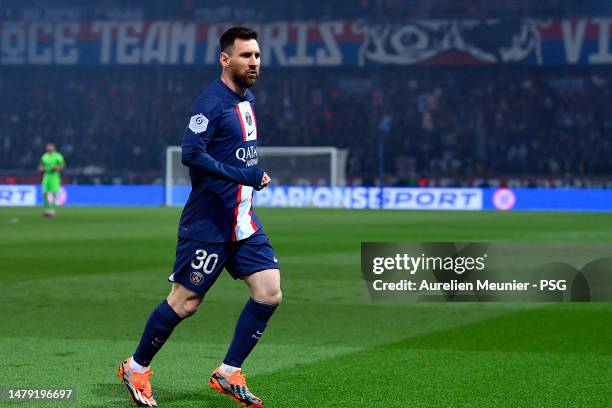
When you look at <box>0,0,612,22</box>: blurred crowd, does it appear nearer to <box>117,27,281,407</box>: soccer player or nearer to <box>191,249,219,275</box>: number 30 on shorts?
<box>117,27,281,407</box>: soccer player

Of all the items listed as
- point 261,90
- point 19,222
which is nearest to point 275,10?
point 261,90

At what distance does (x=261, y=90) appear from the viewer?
48.2m

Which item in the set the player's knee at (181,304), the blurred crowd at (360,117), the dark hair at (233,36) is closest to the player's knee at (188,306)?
the player's knee at (181,304)

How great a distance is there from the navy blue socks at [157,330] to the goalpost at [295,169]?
1386 inches

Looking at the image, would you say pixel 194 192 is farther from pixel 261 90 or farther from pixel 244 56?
pixel 261 90

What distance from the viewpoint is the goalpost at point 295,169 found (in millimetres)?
41547

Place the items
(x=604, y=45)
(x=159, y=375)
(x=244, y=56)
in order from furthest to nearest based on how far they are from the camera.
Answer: (x=604, y=45)
(x=159, y=375)
(x=244, y=56)

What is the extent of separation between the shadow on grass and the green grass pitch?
0.01m

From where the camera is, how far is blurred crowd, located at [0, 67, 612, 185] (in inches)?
1727

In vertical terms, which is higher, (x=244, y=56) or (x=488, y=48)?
(x=488, y=48)

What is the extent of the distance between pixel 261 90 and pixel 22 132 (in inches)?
423

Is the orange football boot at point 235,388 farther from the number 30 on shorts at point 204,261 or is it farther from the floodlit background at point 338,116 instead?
the floodlit background at point 338,116

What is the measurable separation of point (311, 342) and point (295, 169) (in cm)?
3350

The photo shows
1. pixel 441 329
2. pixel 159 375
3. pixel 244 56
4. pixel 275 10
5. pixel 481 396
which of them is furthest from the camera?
pixel 275 10
